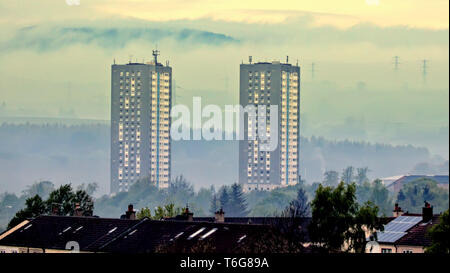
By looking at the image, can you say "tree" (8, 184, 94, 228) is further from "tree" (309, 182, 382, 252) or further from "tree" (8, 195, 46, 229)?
"tree" (309, 182, 382, 252)

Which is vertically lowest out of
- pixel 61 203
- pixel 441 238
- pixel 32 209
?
pixel 32 209

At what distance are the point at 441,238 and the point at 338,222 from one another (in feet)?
19.3

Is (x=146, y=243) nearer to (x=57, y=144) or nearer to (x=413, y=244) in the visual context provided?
(x=413, y=244)

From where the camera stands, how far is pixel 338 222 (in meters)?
49.2

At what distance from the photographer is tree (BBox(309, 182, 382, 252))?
48125mm

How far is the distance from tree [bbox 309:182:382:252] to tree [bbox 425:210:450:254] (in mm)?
3778

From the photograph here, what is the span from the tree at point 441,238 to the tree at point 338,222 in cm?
378

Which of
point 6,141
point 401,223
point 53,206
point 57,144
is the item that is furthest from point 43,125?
point 401,223

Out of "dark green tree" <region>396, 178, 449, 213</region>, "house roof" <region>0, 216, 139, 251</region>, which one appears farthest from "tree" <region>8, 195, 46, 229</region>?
"dark green tree" <region>396, 178, 449, 213</region>

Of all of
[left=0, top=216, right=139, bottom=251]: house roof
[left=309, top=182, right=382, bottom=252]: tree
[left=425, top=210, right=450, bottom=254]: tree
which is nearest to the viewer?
[left=425, top=210, right=450, bottom=254]: tree

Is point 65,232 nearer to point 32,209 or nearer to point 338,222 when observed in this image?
point 338,222

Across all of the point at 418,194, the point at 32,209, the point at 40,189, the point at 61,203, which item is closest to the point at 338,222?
the point at 32,209

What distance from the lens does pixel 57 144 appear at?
7500 inches
